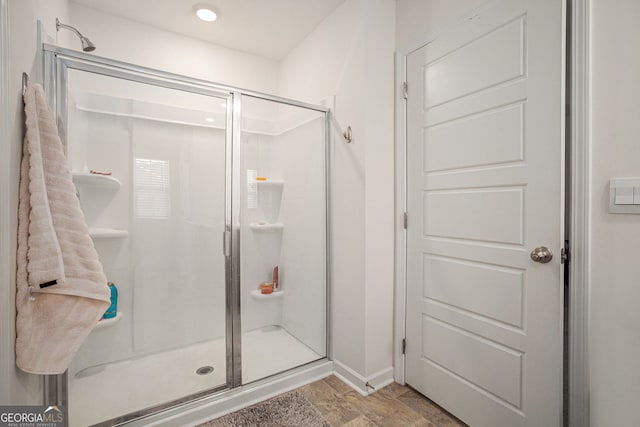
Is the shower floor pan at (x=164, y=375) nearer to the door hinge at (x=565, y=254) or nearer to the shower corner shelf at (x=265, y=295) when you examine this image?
the shower corner shelf at (x=265, y=295)

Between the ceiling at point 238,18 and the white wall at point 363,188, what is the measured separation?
0.84 feet

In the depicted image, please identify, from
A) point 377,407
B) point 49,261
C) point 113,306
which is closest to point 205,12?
point 49,261

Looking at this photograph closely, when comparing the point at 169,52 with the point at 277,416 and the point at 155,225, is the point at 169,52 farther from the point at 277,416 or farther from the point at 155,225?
the point at 277,416

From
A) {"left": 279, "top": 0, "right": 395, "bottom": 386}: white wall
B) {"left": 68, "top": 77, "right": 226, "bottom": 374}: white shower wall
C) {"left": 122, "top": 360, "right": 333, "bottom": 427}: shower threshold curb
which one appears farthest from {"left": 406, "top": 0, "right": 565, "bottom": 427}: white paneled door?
{"left": 68, "top": 77, "right": 226, "bottom": 374}: white shower wall

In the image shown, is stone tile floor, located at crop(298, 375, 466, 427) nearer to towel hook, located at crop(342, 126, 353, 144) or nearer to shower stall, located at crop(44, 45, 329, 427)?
shower stall, located at crop(44, 45, 329, 427)

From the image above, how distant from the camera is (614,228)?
3.32 feet

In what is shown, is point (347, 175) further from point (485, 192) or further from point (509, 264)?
point (509, 264)

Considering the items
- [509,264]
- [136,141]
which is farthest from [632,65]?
[136,141]

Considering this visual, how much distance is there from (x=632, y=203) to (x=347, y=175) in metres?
1.29

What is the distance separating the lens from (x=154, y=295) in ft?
5.50

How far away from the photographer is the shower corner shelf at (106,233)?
4.82ft

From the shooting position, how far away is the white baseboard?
173 cm

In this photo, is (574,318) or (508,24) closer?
(574,318)

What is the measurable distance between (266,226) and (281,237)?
137 millimetres
